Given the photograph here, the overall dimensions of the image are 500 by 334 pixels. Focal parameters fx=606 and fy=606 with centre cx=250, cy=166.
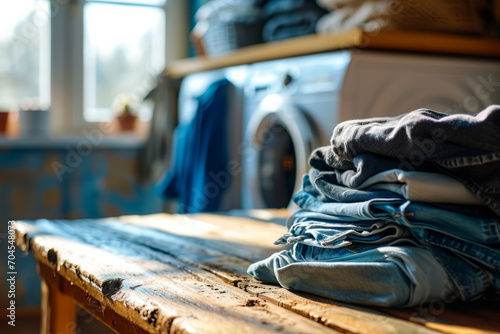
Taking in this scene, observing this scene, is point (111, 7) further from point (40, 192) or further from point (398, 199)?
point (398, 199)

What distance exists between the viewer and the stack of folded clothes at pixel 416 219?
25.9 inches

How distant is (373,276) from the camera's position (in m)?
0.67

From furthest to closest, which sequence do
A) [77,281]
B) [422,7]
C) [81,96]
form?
[81,96] < [422,7] < [77,281]

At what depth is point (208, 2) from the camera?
3.25 metres

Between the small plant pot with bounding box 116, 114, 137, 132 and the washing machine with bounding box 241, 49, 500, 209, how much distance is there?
1.06 meters

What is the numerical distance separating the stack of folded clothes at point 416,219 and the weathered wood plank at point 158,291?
0.09 m

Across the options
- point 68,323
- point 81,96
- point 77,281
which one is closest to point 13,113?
point 81,96

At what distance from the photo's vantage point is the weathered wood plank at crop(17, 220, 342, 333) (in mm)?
604

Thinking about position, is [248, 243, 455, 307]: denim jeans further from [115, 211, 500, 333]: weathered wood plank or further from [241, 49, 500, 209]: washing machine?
[241, 49, 500, 209]: washing machine

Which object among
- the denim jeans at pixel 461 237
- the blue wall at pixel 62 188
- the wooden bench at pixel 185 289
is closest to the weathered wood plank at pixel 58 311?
the wooden bench at pixel 185 289

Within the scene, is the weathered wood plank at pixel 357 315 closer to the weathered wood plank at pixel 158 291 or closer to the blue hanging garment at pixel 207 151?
the weathered wood plank at pixel 158 291

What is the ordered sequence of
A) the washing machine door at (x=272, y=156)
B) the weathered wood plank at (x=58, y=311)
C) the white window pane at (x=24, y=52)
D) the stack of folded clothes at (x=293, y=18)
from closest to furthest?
the weathered wood plank at (x=58, y=311) → the washing machine door at (x=272, y=156) → the stack of folded clothes at (x=293, y=18) → the white window pane at (x=24, y=52)

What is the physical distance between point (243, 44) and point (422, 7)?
2.96 ft

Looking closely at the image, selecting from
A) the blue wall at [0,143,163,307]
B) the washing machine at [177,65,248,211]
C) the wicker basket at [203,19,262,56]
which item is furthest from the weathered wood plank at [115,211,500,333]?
the blue wall at [0,143,163,307]
